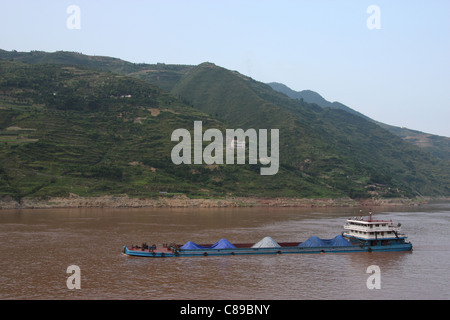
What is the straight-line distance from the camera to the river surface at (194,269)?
33125mm

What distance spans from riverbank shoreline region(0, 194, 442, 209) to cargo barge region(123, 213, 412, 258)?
2389 inches

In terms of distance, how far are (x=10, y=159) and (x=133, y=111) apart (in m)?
68.5

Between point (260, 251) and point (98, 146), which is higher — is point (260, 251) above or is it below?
below

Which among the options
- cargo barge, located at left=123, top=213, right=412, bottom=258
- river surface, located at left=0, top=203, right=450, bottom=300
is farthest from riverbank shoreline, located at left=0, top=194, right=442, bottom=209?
cargo barge, located at left=123, top=213, right=412, bottom=258

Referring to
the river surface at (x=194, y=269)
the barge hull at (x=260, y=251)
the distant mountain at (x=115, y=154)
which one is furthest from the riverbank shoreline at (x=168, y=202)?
the barge hull at (x=260, y=251)

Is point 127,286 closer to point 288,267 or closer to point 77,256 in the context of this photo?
point 77,256

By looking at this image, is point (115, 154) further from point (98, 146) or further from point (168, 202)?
point (168, 202)

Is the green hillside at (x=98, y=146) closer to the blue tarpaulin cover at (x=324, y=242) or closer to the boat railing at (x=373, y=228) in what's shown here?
the blue tarpaulin cover at (x=324, y=242)

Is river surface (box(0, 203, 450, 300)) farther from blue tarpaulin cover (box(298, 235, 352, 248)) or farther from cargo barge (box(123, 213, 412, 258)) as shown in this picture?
blue tarpaulin cover (box(298, 235, 352, 248))

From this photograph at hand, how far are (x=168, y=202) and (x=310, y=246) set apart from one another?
226 ft

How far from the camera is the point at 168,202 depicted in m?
114

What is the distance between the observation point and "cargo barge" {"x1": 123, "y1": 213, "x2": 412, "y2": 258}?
46.3 meters

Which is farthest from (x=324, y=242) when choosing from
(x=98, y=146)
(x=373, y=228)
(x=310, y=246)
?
(x=98, y=146)

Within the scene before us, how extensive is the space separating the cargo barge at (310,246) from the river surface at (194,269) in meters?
0.91
